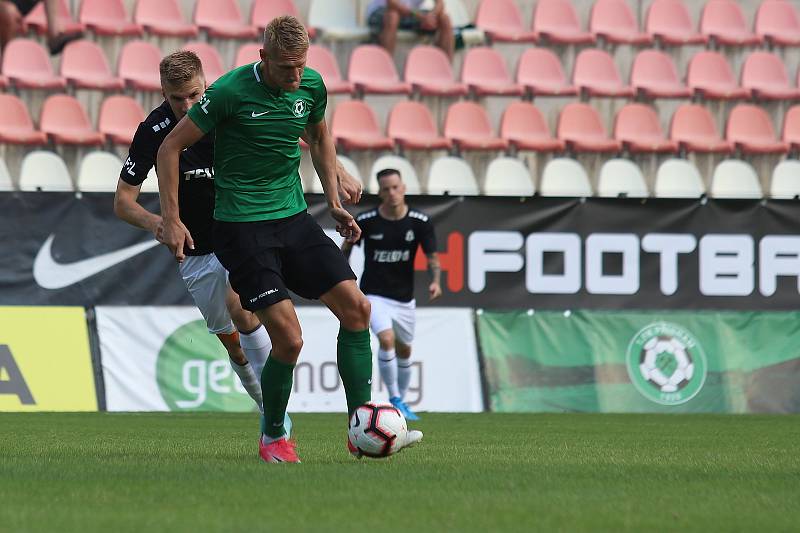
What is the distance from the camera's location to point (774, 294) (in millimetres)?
14070

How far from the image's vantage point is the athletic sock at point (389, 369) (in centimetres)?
1223

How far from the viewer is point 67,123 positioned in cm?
1664

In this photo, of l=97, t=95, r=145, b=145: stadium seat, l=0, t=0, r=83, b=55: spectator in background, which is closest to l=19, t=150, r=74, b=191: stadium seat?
l=97, t=95, r=145, b=145: stadium seat

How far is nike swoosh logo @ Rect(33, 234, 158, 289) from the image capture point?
13.2 meters

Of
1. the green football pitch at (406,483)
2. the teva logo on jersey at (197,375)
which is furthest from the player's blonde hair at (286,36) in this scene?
the teva logo on jersey at (197,375)

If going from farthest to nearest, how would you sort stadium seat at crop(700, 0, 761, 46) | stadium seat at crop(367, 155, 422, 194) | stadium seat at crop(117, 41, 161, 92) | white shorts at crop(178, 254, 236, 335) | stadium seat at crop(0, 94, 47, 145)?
stadium seat at crop(700, 0, 761, 46)
stadium seat at crop(117, 41, 161, 92)
stadium seat at crop(0, 94, 47, 145)
stadium seat at crop(367, 155, 422, 194)
white shorts at crop(178, 254, 236, 335)

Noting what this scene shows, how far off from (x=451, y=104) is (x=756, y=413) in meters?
6.45

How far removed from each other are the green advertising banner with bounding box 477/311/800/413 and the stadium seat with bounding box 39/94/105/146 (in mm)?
5658

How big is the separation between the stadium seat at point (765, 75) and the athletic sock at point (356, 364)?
13.5 meters

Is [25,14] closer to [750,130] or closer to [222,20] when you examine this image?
[222,20]

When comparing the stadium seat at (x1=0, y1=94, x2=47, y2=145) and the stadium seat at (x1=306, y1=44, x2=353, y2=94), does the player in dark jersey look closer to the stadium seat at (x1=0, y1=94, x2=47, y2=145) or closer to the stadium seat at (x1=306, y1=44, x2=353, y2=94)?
the stadium seat at (x1=306, y1=44, x2=353, y2=94)

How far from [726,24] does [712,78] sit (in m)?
1.32

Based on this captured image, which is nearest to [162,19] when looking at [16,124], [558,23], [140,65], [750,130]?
[140,65]

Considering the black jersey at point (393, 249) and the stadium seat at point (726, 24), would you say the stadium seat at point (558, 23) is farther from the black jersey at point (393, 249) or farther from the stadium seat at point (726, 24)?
the black jersey at point (393, 249)
